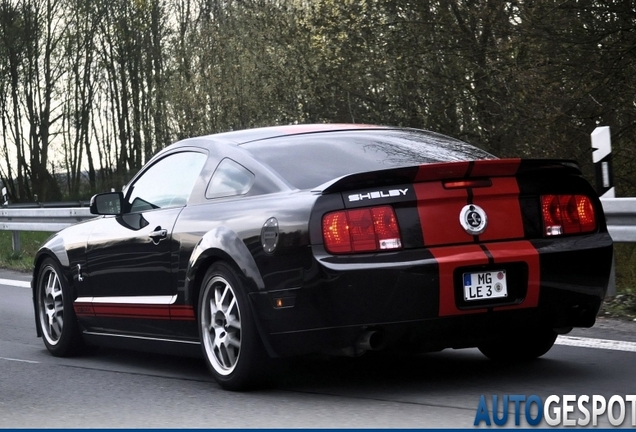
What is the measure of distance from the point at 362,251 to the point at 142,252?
1.89m

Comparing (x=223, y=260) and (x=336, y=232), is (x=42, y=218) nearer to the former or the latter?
(x=223, y=260)

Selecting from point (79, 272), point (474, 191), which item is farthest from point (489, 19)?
point (474, 191)

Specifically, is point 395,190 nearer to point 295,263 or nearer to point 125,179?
point 295,263

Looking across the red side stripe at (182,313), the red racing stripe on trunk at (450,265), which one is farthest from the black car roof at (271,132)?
the red racing stripe on trunk at (450,265)

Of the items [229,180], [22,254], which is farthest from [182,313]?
[22,254]

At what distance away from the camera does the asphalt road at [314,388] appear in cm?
548

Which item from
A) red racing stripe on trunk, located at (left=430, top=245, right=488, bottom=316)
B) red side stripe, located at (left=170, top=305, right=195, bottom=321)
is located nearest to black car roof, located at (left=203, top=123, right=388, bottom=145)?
red side stripe, located at (left=170, top=305, right=195, bottom=321)

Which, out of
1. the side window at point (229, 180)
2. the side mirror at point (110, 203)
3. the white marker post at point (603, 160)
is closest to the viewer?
the side window at point (229, 180)

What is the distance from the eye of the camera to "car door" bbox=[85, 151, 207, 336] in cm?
701

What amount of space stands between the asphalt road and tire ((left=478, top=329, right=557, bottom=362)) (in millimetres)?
110

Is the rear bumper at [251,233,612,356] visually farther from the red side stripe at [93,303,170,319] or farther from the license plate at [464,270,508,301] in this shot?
the red side stripe at [93,303,170,319]

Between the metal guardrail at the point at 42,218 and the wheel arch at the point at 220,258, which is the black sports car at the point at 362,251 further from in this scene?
the metal guardrail at the point at 42,218

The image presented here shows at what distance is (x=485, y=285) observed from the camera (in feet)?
19.2

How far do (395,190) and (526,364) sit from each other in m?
1.52
